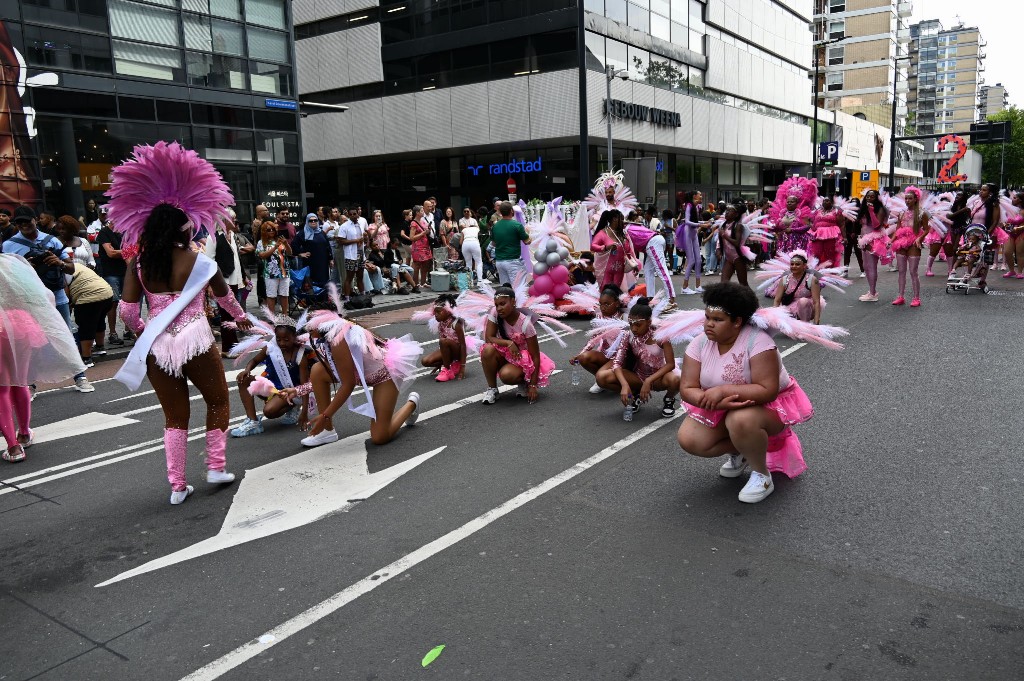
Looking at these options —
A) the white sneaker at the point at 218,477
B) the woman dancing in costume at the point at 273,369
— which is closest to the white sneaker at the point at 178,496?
the white sneaker at the point at 218,477

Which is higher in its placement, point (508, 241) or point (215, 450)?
Result: point (508, 241)

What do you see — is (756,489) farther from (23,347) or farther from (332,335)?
(23,347)

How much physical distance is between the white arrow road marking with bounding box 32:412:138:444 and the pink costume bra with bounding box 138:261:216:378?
267 centimetres

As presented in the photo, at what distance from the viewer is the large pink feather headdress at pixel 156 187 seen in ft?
16.4

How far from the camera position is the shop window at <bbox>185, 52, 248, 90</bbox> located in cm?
2147

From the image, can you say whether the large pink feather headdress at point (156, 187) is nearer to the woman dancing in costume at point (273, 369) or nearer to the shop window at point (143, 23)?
the woman dancing in costume at point (273, 369)

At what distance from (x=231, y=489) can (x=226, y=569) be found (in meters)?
1.29

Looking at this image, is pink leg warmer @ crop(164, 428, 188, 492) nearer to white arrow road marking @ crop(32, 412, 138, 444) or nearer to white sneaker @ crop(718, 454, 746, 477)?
white arrow road marking @ crop(32, 412, 138, 444)

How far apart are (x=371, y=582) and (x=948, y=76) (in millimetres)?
187357

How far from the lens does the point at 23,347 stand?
6.14 m

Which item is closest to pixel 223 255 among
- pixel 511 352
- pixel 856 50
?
pixel 511 352

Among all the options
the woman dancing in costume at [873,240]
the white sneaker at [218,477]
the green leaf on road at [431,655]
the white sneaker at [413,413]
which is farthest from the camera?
the woman dancing in costume at [873,240]

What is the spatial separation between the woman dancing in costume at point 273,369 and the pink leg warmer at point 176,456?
4.50ft

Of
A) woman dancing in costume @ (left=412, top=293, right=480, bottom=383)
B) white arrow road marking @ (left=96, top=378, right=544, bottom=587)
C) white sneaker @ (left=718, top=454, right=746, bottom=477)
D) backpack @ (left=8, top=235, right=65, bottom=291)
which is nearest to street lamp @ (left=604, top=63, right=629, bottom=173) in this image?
woman dancing in costume @ (left=412, top=293, right=480, bottom=383)
